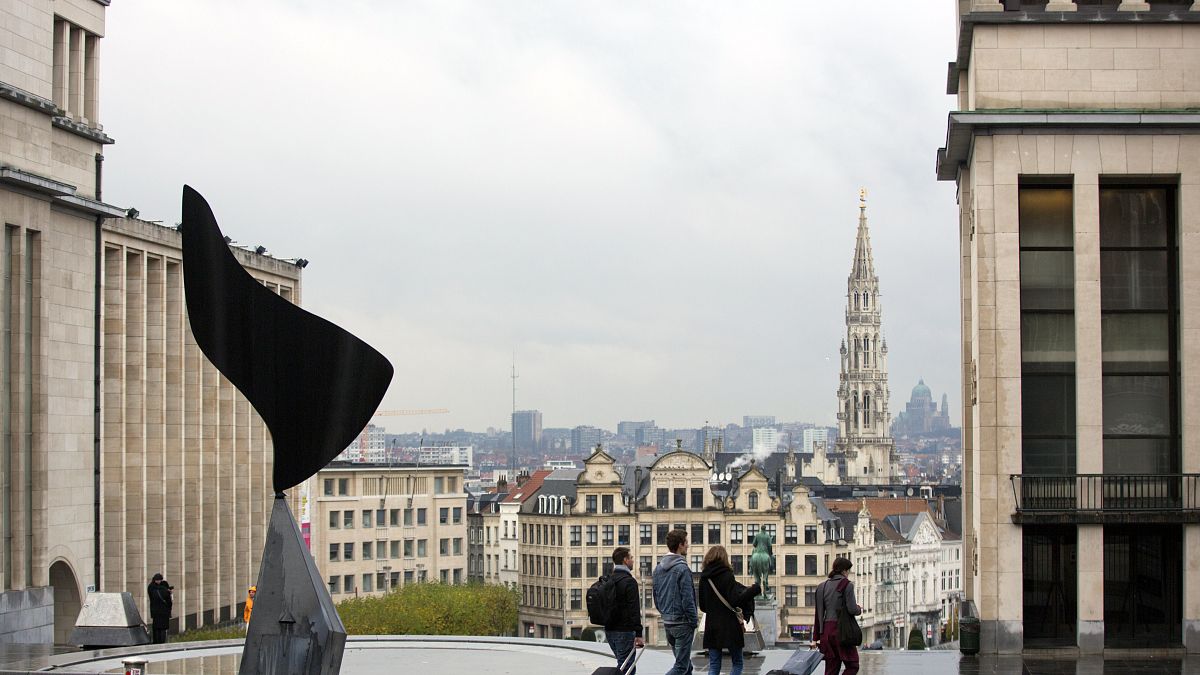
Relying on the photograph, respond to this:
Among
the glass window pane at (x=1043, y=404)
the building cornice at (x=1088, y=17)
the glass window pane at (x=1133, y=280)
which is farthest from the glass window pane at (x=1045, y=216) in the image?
the building cornice at (x=1088, y=17)

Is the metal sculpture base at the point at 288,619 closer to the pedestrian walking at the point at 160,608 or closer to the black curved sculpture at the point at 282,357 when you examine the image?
the black curved sculpture at the point at 282,357

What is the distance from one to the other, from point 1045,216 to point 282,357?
14.7 m

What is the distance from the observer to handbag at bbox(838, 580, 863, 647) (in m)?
22.5

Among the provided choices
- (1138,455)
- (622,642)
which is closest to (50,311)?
(622,642)

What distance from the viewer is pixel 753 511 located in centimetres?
13488

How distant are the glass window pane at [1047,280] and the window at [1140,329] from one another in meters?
0.61

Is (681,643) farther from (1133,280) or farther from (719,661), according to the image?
(1133,280)

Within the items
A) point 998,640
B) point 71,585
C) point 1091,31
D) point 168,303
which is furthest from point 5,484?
point 168,303

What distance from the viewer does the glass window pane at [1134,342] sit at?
101 feet

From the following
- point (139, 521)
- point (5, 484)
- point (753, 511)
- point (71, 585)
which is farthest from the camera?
point (753, 511)

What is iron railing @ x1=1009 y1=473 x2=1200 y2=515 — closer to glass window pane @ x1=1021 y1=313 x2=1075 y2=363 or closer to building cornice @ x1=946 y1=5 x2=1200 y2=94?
glass window pane @ x1=1021 y1=313 x2=1075 y2=363

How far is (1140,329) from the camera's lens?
102 feet

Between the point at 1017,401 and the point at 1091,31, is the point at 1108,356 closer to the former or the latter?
the point at 1017,401

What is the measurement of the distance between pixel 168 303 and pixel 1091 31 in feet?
178
